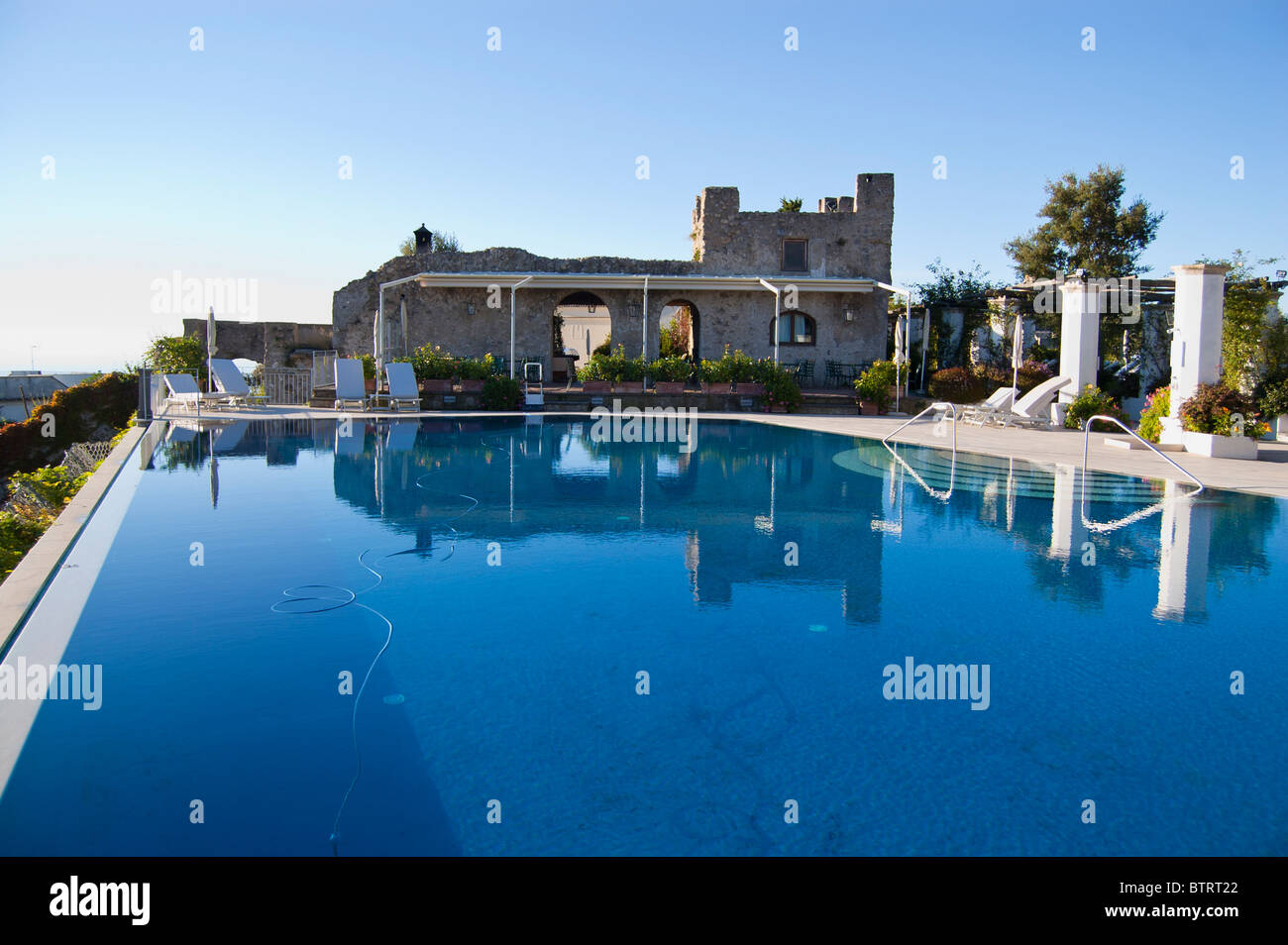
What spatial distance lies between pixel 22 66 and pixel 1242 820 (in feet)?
48.2

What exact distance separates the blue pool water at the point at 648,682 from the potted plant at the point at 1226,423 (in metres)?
4.59

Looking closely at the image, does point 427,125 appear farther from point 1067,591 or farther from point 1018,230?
point 1018,230

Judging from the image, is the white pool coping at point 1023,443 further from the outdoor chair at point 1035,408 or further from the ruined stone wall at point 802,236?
the ruined stone wall at point 802,236

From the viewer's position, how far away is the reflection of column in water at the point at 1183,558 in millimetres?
5492

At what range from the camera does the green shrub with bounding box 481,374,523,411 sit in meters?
18.6

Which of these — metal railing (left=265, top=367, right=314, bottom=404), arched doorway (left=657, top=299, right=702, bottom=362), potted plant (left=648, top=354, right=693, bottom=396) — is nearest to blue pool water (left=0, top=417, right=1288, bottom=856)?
potted plant (left=648, top=354, right=693, bottom=396)

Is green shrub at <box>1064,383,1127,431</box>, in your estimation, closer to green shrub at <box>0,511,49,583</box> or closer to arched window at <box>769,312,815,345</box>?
arched window at <box>769,312,815,345</box>

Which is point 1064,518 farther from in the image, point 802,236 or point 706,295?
point 802,236

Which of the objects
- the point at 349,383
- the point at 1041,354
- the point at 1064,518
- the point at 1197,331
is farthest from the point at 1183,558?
the point at 1041,354

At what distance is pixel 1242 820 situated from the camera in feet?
9.77

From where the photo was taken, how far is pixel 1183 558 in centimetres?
666

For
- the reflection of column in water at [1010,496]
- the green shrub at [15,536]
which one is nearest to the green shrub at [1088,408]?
the reflection of column in water at [1010,496]
